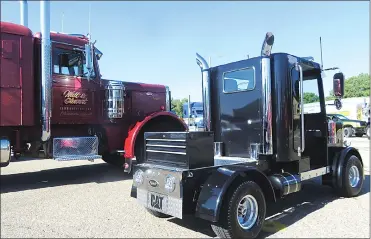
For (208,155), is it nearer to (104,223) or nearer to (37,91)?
(104,223)

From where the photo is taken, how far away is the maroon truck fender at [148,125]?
7105mm

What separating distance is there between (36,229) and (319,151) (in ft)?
14.5

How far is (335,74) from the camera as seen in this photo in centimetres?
562

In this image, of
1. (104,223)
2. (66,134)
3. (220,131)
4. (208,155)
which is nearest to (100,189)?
(66,134)

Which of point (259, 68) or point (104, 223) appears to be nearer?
point (104, 223)

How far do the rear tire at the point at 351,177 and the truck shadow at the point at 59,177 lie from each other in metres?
4.53

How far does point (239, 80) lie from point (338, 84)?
1850 millimetres

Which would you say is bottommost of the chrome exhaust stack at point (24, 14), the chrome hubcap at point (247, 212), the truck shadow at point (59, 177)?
the truck shadow at point (59, 177)

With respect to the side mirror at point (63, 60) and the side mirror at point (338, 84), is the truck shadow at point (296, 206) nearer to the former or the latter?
the side mirror at point (338, 84)

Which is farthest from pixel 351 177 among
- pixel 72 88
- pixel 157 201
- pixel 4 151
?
pixel 4 151

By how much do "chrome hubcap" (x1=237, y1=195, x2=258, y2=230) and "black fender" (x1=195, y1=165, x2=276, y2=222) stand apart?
270 mm

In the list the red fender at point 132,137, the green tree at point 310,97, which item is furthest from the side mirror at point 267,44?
the red fender at point 132,137

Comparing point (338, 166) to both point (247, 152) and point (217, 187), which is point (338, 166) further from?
point (217, 187)

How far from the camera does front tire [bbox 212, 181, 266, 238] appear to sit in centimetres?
353
